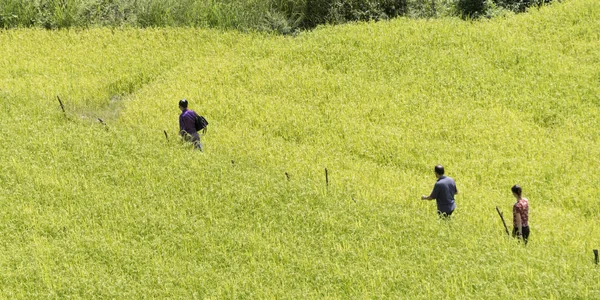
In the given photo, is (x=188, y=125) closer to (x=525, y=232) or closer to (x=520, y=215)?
(x=520, y=215)

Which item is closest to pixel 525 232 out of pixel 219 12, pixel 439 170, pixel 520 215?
pixel 520 215

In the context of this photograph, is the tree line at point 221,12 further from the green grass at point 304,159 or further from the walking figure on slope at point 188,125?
the walking figure on slope at point 188,125

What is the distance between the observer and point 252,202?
12422 mm

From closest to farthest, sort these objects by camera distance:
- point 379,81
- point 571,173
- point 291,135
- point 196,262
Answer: point 196,262 < point 571,173 < point 291,135 < point 379,81

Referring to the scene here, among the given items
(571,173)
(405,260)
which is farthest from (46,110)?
(571,173)

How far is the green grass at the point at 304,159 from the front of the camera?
10250 mm

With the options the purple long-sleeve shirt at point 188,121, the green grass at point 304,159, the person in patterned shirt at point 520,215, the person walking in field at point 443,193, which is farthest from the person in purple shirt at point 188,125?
the person in patterned shirt at point 520,215

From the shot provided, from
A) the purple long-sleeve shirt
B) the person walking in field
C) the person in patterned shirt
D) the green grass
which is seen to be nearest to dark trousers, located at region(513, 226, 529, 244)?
the person in patterned shirt

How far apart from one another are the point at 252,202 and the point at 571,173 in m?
6.62

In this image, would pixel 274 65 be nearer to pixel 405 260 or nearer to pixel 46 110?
pixel 46 110

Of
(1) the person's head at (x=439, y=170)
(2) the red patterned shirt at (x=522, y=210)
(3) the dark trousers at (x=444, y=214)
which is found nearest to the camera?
(2) the red patterned shirt at (x=522, y=210)

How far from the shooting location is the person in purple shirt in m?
Answer: 14.5

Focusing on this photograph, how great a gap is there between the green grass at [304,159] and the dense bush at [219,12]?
1.10 metres

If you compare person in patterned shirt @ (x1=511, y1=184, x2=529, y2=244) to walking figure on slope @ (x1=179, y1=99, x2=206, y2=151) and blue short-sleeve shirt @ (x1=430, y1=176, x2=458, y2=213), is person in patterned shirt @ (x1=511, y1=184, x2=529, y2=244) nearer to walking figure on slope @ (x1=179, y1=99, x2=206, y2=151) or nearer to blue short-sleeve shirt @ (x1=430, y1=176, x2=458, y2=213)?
blue short-sleeve shirt @ (x1=430, y1=176, x2=458, y2=213)
